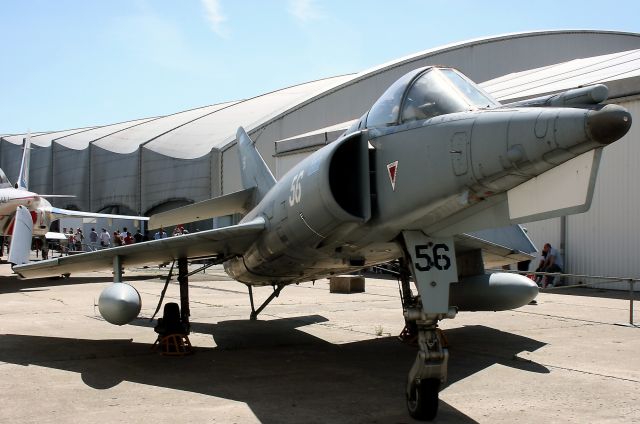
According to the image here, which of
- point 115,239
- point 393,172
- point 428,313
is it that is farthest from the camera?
point 115,239

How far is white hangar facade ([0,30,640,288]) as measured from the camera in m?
18.2

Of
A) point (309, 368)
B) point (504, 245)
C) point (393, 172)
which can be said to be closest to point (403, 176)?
point (393, 172)

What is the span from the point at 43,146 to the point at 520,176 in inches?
2326

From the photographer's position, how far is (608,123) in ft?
13.5

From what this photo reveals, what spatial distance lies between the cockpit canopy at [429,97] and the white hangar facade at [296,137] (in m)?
13.6

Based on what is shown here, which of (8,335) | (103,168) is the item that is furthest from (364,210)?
(103,168)

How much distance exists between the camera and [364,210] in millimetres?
5973

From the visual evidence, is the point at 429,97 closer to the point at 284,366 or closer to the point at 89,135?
the point at 284,366

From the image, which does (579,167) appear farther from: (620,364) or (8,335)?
(8,335)

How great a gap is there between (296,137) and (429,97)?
23.6 m

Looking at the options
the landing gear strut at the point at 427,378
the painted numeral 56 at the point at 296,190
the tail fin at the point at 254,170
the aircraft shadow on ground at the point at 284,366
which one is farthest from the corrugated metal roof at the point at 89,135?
the landing gear strut at the point at 427,378

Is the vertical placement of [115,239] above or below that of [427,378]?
above

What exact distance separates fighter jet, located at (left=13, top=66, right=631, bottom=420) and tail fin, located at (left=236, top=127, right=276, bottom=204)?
2.12 meters

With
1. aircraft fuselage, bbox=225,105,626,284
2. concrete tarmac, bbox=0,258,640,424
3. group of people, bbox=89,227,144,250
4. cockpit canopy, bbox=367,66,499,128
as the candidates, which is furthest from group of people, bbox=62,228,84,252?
cockpit canopy, bbox=367,66,499,128
